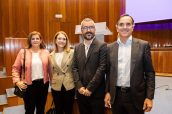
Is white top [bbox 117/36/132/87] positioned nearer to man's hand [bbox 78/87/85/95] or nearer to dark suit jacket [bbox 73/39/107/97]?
dark suit jacket [bbox 73/39/107/97]

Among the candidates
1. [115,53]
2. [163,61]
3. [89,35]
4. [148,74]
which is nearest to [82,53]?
[89,35]

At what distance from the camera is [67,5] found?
23.4ft

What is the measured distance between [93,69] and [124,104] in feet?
1.75

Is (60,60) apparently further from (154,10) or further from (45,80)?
(154,10)

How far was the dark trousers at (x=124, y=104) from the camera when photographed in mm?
1765

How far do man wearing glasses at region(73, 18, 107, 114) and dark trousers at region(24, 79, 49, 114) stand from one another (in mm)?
590

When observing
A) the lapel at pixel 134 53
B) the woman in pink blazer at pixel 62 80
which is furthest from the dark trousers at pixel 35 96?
the lapel at pixel 134 53

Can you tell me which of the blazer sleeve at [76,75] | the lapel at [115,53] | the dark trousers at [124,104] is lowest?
the dark trousers at [124,104]

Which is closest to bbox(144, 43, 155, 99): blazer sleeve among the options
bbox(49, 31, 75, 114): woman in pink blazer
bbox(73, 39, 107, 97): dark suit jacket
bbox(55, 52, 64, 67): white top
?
bbox(73, 39, 107, 97): dark suit jacket

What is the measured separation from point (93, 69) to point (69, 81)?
45 cm

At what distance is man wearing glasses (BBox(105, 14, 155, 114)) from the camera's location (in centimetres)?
175

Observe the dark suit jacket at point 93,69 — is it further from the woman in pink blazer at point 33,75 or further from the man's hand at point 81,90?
the woman in pink blazer at point 33,75

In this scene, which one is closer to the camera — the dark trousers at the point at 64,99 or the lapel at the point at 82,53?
the lapel at the point at 82,53

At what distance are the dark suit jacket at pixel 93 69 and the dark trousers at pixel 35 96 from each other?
592 mm
